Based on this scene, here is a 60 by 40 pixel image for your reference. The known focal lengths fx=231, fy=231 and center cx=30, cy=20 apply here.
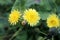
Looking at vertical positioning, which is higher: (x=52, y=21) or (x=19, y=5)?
(x=19, y=5)

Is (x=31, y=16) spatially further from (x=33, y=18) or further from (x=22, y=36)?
(x=22, y=36)

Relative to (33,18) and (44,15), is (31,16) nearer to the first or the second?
(33,18)

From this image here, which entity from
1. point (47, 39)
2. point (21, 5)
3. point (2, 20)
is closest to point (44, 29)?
point (47, 39)

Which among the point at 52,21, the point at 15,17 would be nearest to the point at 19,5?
the point at 15,17

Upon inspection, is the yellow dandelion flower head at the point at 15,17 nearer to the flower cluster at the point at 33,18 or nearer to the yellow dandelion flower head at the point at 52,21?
the flower cluster at the point at 33,18

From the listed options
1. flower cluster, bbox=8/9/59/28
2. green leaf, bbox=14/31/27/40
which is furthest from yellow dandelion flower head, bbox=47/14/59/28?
green leaf, bbox=14/31/27/40

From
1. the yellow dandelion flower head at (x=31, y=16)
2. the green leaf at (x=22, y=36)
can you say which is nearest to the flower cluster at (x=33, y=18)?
the yellow dandelion flower head at (x=31, y=16)

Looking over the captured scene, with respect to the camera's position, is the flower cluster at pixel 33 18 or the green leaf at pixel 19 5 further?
the green leaf at pixel 19 5

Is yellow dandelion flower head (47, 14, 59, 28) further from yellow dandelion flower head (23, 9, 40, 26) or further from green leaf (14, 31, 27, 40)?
green leaf (14, 31, 27, 40)

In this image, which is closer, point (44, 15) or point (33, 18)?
point (33, 18)
